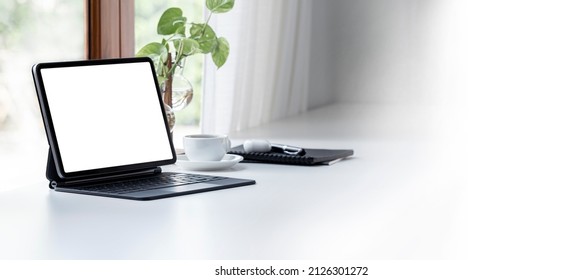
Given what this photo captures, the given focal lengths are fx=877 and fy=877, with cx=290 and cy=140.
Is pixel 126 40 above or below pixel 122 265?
above

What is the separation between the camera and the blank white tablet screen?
148 cm

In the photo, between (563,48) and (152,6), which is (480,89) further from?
(152,6)

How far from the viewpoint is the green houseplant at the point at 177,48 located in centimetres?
187

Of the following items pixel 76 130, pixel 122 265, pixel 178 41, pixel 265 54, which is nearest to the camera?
pixel 122 265

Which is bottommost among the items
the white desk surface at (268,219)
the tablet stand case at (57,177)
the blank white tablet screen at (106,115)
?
the white desk surface at (268,219)

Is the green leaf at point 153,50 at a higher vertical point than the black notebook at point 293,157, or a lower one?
higher

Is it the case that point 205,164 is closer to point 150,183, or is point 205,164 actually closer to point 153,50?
point 150,183

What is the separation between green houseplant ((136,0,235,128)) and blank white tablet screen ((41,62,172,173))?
23 cm

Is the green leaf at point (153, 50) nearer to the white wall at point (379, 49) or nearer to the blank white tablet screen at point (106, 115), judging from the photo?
the blank white tablet screen at point (106, 115)

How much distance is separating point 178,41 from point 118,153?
1.44ft

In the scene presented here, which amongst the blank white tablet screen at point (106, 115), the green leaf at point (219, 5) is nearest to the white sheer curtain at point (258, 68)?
the green leaf at point (219, 5)

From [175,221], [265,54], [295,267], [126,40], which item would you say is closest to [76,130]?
[175,221]

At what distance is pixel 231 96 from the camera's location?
9.18ft

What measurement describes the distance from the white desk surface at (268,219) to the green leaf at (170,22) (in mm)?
→ 356
